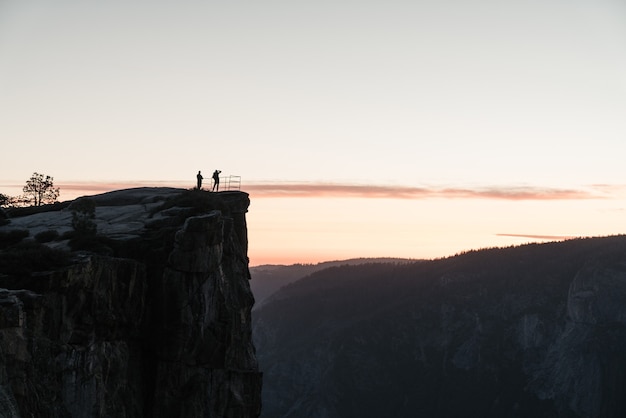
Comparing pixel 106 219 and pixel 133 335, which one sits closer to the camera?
pixel 133 335

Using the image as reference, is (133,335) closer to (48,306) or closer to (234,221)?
(48,306)

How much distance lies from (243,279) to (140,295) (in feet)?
54.0

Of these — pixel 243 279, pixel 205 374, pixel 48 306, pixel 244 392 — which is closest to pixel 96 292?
pixel 48 306

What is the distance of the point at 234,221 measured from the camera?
85.4 meters

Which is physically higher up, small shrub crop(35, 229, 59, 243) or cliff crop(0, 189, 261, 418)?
small shrub crop(35, 229, 59, 243)

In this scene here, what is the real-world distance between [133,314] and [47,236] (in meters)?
9.54

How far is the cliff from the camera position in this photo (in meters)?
55.1

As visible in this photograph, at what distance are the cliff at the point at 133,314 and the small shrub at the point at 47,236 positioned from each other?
48cm

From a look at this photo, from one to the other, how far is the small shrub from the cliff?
0.48 metres

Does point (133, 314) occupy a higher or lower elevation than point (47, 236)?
lower

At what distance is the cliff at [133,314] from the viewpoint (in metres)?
55.1

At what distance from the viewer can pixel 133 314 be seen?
6569 centimetres

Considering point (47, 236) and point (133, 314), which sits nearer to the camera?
point (133, 314)

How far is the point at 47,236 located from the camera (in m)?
70.3
